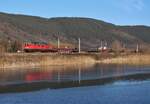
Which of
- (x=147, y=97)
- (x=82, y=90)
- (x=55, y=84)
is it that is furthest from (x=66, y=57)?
(x=147, y=97)

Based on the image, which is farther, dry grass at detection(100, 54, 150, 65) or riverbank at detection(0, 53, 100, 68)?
dry grass at detection(100, 54, 150, 65)

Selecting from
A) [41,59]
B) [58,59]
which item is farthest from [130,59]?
[41,59]

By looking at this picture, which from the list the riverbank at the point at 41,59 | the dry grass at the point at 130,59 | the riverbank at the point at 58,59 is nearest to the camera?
the riverbank at the point at 41,59

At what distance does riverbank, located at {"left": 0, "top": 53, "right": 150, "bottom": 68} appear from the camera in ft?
319

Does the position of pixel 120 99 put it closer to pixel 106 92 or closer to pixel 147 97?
pixel 147 97

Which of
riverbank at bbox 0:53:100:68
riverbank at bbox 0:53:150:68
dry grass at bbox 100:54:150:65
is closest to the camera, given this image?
riverbank at bbox 0:53:100:68

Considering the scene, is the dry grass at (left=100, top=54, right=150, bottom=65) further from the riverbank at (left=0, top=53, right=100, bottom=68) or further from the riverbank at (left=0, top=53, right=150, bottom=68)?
the riverbank at (left=0, top=53, right=100, bottom=68)

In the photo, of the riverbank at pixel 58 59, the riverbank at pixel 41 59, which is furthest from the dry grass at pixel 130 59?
the riverbank at pixel 41 59

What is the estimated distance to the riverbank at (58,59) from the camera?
319 ft

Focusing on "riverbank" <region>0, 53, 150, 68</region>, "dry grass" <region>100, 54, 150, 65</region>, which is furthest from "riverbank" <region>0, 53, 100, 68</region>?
"dry grass" <region>100, 54, 150, 65</region>

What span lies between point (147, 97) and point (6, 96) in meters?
14.4

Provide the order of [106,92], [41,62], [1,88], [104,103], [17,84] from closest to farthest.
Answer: [104,103]
[106,92]
[1,88]
[17,84]
[41,62]

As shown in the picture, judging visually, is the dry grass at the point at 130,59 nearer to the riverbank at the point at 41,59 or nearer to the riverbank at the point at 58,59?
the riverbank at the point at 58,59

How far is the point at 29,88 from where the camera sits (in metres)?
55.6
